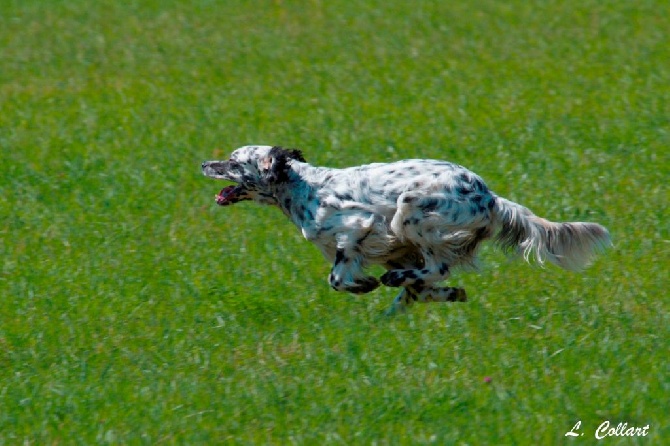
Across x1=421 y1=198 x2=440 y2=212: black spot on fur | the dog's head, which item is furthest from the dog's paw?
the dog's head

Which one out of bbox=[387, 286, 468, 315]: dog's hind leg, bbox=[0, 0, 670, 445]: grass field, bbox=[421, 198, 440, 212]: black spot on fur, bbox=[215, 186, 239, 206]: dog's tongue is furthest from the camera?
bbox=[215, 186, 239, 206]: dog's tongue

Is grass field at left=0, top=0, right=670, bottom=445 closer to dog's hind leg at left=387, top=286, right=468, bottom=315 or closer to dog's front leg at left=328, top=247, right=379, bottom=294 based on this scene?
dog's hind leg at left=387, top=286, right=468, bottom=315

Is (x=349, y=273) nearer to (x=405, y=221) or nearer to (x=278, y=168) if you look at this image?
(x=405, y=221)

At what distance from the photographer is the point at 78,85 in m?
13.8

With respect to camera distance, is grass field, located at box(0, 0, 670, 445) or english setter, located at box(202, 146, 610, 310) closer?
grass field, located at box(0, 0, 670, 445)

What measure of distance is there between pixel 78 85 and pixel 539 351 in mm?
8474

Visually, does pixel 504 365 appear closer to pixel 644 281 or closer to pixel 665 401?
pixel 665 401

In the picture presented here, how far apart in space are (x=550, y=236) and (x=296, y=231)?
2657 mm

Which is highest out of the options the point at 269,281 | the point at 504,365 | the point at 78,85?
the point at 504,365

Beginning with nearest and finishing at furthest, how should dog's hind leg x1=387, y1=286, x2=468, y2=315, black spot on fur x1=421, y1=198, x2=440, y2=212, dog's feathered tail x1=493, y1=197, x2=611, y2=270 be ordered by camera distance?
black spot on fur x1=421, y1=198, x2=440, y2=212 < dog's feathered tail x1=493, y1=197, x2=611, y2=270 < dog's hind leg x1=387, y1=286, x2=468, y2=315

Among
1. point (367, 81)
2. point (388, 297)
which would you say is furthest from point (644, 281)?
point (367, 81)

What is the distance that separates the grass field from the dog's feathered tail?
0.37 m

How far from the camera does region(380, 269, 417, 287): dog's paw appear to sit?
24.3 ft

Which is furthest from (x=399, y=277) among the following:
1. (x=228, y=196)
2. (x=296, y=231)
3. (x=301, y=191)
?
(x=296, y=231)
